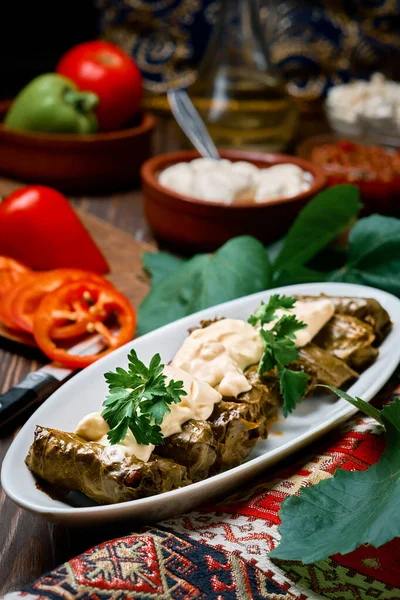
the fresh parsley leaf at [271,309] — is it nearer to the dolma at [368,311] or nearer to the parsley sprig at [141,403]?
the dolma at [368,311]

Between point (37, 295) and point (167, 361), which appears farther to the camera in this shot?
point (37, 295)

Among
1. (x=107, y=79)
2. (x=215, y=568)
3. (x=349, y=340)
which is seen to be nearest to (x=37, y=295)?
(x=349, y=340)

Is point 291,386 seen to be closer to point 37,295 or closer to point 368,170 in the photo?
point 37,295

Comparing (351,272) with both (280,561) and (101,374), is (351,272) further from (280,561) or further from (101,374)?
(280,561)

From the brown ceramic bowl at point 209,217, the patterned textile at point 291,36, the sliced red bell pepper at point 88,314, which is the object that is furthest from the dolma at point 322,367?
the patterned textile at point 291,36

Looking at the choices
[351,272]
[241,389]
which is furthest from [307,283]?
[241,389]
